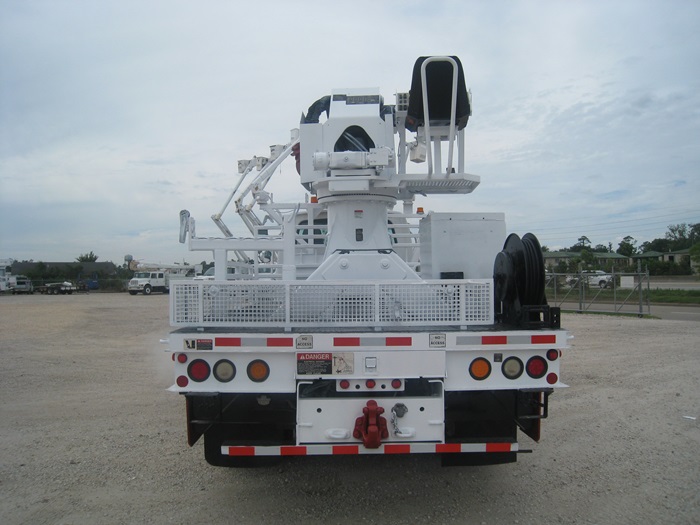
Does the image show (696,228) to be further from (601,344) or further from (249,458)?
(249,458)

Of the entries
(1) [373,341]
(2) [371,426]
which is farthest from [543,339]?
(2) [371,426]

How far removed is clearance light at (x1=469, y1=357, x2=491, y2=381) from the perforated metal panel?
0.26 meters

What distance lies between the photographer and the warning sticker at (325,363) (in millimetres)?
3588

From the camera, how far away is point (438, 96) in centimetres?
542

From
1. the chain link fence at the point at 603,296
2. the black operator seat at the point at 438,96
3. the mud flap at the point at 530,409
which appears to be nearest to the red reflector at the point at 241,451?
the mud flap at the point at 530,409

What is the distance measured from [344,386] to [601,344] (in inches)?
397

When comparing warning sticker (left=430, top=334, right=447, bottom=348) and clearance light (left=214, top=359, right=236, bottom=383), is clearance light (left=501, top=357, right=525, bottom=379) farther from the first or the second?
clearance light (left=214, top=359, right=236, bottom=383)

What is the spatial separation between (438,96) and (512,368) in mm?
2930

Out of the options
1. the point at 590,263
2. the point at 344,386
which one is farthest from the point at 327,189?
the point at 590,263

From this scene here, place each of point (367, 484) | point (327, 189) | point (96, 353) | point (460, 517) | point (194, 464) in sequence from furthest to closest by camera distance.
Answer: point (96, 353) < point (327, 189) < point (194, 464) < point (367, 484) < point (460, 517)

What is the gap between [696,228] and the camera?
79.4 metres

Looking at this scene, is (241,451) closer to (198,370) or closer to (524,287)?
(198,370)

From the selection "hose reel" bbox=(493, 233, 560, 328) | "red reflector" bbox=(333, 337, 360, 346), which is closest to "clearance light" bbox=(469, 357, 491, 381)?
"hose reel" bbox=(493, 233, 560, 328)

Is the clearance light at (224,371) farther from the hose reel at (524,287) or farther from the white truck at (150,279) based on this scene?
the white truck at (150,279)
